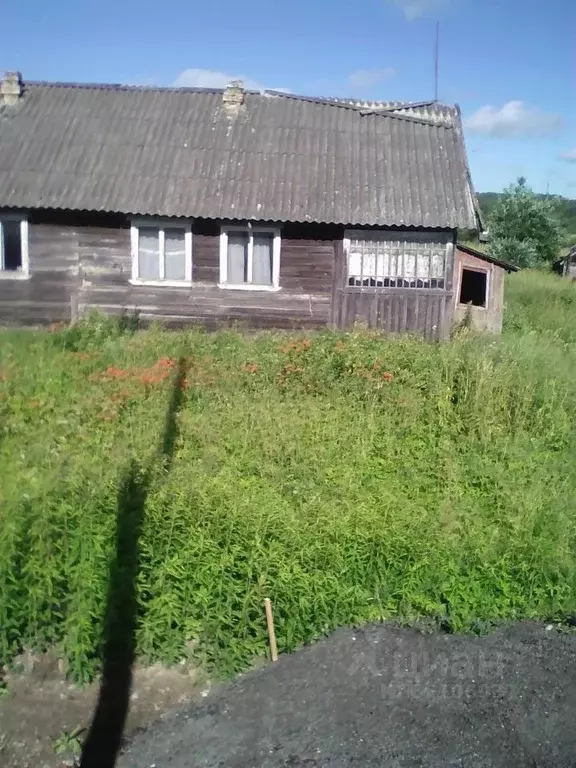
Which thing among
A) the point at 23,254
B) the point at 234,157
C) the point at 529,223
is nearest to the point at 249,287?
the point at 234,157

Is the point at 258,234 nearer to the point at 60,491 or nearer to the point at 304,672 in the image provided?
the point at 60,491

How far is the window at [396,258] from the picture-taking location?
1269 cm

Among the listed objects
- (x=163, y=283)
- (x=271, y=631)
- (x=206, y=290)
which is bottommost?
(x=271, y=631)

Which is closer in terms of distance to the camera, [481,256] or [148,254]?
[148,254]

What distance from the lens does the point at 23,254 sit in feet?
42.9

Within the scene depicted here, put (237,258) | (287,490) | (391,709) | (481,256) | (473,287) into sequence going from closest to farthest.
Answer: (391,709)
(287,490)
(237,258)
(481,256)
(473,287)

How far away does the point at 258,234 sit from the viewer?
12.9 m

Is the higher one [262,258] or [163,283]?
[262,258]

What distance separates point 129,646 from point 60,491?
1.46 meters

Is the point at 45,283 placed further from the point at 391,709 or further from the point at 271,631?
the point at 391,709

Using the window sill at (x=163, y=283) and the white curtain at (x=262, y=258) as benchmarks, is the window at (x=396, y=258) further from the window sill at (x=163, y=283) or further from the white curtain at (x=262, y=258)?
the window sill at (x=163, y=283)

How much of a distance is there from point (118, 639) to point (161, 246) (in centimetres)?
906

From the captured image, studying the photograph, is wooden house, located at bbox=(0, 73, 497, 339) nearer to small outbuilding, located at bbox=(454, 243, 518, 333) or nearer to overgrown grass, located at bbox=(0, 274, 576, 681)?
small outbuilding, located at bbox=(454, 243, 518, 333)

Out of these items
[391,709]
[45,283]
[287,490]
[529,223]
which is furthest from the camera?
[529,223]
